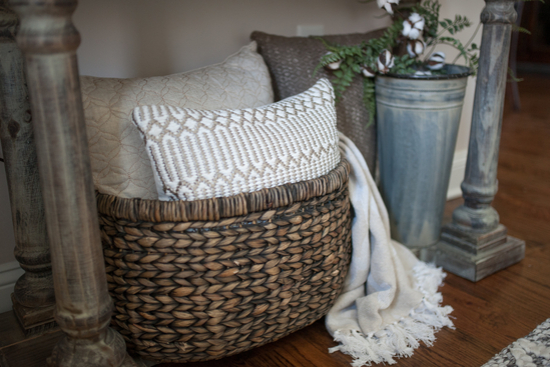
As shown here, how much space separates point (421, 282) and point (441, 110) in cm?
48

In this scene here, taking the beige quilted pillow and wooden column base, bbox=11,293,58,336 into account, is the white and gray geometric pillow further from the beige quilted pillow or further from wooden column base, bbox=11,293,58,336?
wooden column base, bbox=11,293,58,336

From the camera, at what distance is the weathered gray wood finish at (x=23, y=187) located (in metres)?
0.87

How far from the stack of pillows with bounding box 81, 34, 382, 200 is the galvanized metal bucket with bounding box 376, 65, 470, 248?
323 millimetres

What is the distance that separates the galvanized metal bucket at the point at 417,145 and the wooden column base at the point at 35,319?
0.96 m

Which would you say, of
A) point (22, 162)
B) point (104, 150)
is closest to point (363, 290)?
point (104, 150)

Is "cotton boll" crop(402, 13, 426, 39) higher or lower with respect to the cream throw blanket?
higher

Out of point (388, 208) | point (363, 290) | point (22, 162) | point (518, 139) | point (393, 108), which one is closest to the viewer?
point (22, 162)

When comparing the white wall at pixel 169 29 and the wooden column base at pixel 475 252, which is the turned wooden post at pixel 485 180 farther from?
the white wall at pixel 169 29

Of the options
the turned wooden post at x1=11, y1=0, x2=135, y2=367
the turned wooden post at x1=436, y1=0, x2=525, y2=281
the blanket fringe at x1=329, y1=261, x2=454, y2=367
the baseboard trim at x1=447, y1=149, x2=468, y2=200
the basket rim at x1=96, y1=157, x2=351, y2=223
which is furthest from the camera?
the baseboard trim at x1=447, y1=149, x2=468, y2=200

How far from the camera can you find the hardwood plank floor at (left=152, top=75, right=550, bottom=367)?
39.6 inches

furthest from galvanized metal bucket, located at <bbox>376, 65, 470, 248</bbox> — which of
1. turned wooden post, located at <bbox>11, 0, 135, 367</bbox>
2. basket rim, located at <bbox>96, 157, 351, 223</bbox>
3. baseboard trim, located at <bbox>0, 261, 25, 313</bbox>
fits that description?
baseboard trim, located at <bbox>0, 261, 25, 313</bbox>

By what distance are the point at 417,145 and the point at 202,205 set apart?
76 cm

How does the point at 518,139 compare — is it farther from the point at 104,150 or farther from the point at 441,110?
the point at 104,150

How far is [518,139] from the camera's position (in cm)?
274
